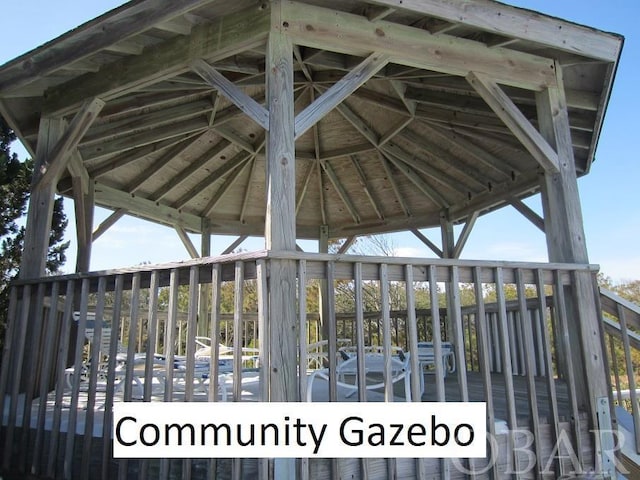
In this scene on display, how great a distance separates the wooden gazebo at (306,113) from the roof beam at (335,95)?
0.01 metres

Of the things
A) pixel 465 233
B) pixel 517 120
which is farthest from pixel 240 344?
pixel 465 233

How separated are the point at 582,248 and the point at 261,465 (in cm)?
289

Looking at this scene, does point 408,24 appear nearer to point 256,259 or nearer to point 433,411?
point 256,259

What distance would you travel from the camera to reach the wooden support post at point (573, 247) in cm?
333

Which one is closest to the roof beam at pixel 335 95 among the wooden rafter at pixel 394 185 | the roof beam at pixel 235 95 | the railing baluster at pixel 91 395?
the roof beam at pixel 235 95

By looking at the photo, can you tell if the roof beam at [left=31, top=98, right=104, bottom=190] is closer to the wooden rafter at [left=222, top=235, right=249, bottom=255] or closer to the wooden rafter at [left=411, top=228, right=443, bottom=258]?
the wooden rafter at [left=222, top=235, right=249, bottom=255]

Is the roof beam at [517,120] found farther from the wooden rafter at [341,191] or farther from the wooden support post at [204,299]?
the wooden support post at [204,299]

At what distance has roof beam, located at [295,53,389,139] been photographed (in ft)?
10.3

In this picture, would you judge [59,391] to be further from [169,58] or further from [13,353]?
[169,58]

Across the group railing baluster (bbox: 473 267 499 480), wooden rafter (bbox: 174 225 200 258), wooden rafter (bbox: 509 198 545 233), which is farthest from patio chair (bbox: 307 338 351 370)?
wooden rafter (bbox: 509 198 545 233)

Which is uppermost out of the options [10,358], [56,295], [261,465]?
[56,295]

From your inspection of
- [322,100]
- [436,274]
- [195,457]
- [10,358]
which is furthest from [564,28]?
[10,358]

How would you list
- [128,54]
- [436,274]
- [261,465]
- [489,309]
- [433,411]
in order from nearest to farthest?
[261,465], [433,411], [436,274], [128,54], [489,309]

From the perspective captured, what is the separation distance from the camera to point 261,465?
2.49 metres
